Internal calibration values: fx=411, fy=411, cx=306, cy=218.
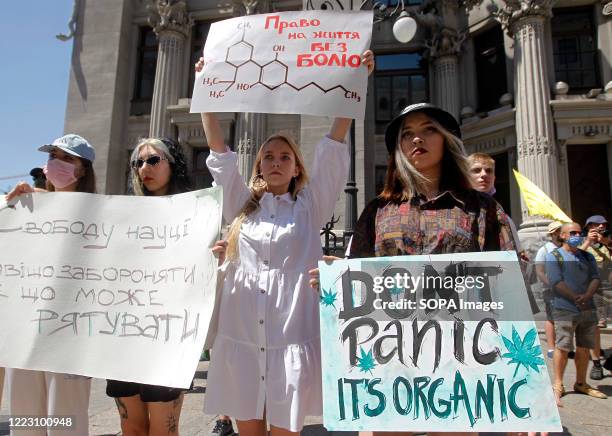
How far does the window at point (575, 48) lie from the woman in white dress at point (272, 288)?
1465cm

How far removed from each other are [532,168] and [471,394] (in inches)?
496

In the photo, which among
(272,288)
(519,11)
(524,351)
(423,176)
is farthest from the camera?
(519,11)

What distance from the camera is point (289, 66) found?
241cm

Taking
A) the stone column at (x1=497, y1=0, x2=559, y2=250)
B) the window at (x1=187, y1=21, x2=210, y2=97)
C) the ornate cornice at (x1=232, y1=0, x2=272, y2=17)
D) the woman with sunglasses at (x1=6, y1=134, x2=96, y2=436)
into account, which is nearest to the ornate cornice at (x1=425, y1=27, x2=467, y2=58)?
the stone column at (x1=497, y1=0, x2=559, y2=250)

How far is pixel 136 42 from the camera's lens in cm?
1736

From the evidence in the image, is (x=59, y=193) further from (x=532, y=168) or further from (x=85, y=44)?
(x=85, y=44)

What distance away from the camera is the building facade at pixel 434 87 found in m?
12.8

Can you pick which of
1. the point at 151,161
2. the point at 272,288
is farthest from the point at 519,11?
the point at 272,288

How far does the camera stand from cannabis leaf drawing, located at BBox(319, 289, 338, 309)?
1816 mm

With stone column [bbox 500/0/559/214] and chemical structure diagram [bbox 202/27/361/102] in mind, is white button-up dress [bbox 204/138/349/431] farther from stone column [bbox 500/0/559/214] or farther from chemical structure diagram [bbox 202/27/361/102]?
stone column [bbox 500/0/559/214]

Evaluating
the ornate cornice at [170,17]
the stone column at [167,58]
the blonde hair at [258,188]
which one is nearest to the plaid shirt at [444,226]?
the blonde hair at [258,188]

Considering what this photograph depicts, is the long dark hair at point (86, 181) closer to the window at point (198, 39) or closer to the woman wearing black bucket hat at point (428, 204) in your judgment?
the woman wearing black bucket hat at point (428, 204)

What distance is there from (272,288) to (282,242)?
236 mm

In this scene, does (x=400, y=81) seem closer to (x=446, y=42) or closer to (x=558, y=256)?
(x=446, y=42)
